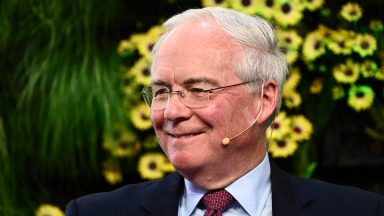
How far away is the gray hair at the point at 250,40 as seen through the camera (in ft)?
7.04

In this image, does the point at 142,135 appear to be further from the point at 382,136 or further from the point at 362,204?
the point at 362,204

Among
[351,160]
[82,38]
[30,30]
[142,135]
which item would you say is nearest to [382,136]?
[351,160]

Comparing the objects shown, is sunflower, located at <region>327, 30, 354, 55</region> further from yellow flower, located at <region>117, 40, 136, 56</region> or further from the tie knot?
the tie knot

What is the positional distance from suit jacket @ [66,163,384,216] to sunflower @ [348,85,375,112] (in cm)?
126

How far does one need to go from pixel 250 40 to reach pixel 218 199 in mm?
418

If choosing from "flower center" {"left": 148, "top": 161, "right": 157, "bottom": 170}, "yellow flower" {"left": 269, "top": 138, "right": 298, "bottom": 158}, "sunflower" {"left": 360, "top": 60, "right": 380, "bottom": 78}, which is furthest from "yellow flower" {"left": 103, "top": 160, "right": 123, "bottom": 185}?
"sunflower" {"left": 360, "top": 60, "right": 380, "bottom": 78}

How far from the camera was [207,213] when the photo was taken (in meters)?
2.11

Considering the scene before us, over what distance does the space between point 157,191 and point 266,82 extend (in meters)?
0.42

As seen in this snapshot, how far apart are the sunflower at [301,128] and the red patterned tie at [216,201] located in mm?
1337

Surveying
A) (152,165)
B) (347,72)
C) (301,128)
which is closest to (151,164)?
(152,165)

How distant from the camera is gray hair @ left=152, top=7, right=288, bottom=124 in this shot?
7.04 feet

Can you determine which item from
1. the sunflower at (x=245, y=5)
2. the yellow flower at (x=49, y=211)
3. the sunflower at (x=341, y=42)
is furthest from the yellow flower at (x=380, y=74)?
the yellow flower at (x=49, y=211)

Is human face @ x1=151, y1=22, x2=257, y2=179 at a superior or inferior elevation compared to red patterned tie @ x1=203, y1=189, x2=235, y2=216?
superior

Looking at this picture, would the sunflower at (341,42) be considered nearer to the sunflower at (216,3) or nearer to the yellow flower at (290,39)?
the yellow flower at (290,39)
